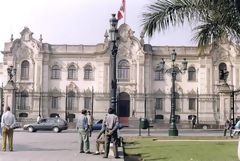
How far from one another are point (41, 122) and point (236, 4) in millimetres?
32396

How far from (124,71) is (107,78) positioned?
235cm

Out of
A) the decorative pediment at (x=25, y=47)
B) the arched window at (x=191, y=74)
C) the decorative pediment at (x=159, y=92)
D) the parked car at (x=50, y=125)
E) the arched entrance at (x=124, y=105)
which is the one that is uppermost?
the decorative pediment at (x=25, y=47)

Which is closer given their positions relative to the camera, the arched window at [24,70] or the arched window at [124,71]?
the arched window at [124,71]

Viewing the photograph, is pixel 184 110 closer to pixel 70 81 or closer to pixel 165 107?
pixel 165 107

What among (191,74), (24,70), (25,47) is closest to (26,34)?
(25,47)

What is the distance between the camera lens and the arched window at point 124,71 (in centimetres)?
6328

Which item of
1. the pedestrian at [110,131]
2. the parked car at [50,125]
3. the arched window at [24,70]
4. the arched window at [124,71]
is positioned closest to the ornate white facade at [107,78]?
the arched window at [124,71]

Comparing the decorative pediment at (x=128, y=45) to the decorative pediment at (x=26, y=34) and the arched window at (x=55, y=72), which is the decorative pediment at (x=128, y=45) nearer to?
the arched window at (x=55, y=72)

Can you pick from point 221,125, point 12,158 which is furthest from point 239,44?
point 221,125

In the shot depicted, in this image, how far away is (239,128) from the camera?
25406mm

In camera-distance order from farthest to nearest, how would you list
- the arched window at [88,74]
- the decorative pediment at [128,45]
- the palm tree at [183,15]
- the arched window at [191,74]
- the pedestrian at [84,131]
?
the arched window at [88,74], the arched window at [191,74], the decorative pediment at [128,45], the pedestrian at [84,131], the palm tree at [183,15]

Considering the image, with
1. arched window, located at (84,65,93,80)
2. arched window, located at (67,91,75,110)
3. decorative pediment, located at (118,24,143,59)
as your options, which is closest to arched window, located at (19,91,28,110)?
arched window, located at (67,91,75,110)

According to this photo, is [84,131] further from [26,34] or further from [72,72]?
[26,34]

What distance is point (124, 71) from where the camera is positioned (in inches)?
2499
